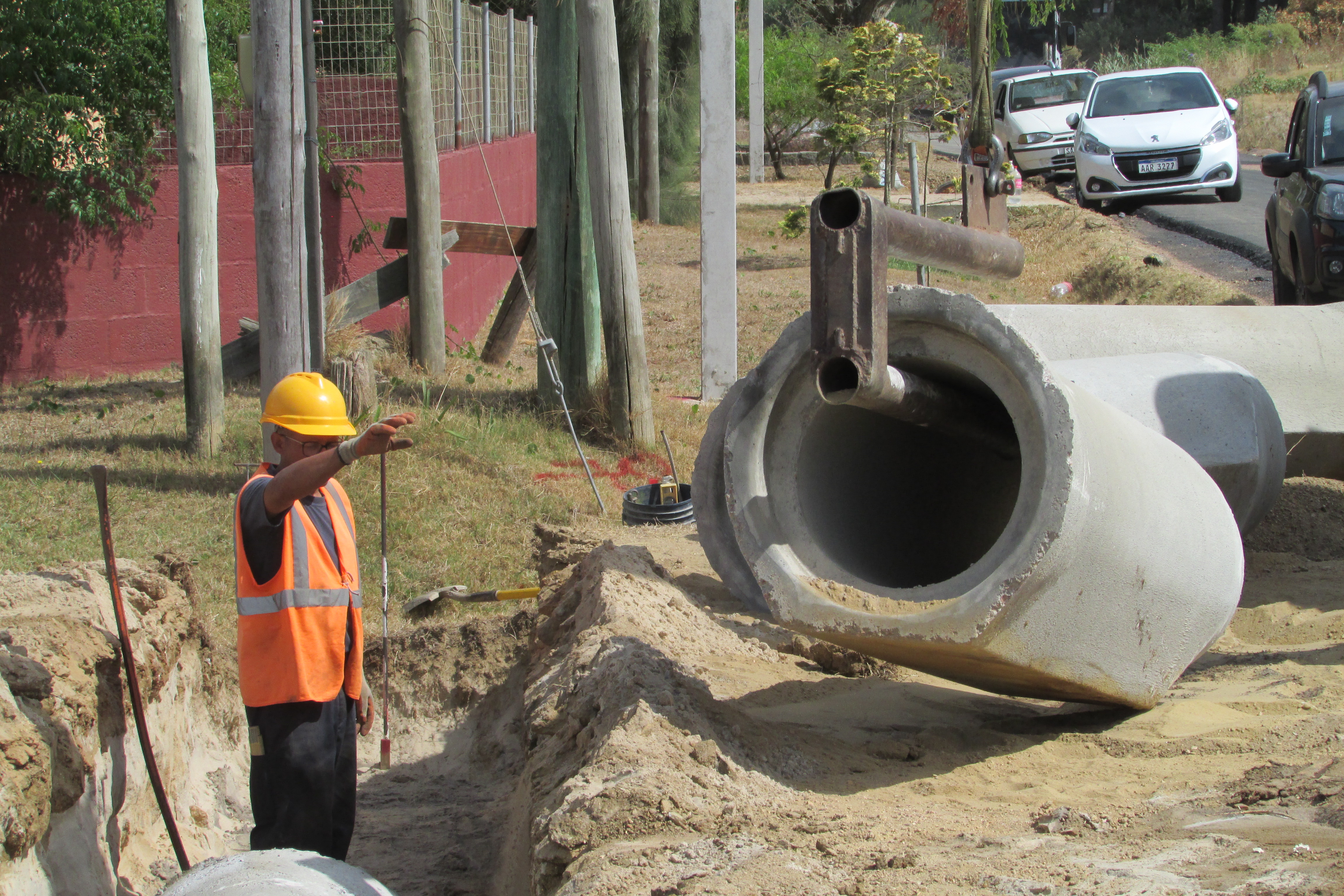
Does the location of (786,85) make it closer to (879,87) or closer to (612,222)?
(879,87)

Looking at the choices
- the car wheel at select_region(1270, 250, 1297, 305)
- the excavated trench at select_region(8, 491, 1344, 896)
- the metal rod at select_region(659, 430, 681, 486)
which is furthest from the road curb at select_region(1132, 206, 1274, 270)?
the excavated trench at select_region(8, 491, 1344, 896)

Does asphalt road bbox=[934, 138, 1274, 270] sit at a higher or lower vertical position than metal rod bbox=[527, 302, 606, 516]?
higher

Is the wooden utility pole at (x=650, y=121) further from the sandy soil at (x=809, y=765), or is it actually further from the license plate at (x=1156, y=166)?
the sandy soil at (x=809, y=765)

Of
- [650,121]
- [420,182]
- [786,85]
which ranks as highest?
[786,85]

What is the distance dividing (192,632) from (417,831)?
1.31 meters

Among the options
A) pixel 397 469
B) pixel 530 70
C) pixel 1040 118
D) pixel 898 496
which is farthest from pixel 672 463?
pixel 1040 118

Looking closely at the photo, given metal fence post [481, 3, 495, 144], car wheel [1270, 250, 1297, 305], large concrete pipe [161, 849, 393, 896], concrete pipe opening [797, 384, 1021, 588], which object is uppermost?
metal fence post [481, 3, 495, 144]

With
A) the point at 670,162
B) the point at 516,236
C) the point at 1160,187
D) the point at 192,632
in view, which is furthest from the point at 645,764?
the point at 670,162

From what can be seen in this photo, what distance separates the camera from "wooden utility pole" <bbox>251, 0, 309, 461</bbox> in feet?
21.0

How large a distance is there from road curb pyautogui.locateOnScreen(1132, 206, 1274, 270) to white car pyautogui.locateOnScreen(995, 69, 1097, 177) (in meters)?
2.23

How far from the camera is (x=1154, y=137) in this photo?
619 inches

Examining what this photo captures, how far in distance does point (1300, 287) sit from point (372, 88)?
7.79m

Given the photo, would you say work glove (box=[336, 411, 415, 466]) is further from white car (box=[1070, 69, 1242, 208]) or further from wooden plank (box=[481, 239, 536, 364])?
white car (box=[1070, 69, 1242, 208])

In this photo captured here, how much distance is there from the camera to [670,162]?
22.7 metres
